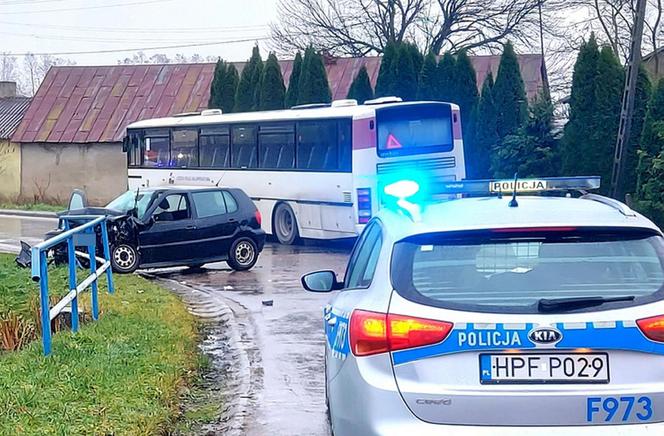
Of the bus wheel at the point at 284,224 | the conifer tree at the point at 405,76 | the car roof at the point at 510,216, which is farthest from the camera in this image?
the conifer tree at the point at 405,76

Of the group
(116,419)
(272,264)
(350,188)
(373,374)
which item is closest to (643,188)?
(350,188)

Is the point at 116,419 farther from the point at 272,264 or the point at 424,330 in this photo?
the point at 272,264

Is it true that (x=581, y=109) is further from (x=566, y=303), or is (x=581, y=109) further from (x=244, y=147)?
(x=566, y=303)

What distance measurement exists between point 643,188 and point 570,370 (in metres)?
17.8

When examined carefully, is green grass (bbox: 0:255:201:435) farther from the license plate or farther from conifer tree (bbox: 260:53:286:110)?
conifer tree (bbox: 260:53:286:110)

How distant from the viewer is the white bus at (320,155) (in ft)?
67.7

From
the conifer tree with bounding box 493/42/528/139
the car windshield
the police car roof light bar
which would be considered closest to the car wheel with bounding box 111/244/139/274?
the car windshield

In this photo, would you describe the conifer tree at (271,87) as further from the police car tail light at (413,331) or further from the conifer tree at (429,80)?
the police car tail light at (413,331)

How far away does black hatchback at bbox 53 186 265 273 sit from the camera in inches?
665

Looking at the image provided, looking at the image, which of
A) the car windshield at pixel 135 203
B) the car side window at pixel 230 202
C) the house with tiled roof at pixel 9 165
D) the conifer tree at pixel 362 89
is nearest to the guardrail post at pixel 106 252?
the car windshield at pixel 135 203

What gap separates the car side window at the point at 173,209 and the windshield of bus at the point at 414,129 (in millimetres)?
4784

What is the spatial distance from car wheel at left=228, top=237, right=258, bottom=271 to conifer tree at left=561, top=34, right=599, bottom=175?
31.0 feet

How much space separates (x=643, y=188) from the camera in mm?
21125

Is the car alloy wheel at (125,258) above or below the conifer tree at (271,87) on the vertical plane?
below
